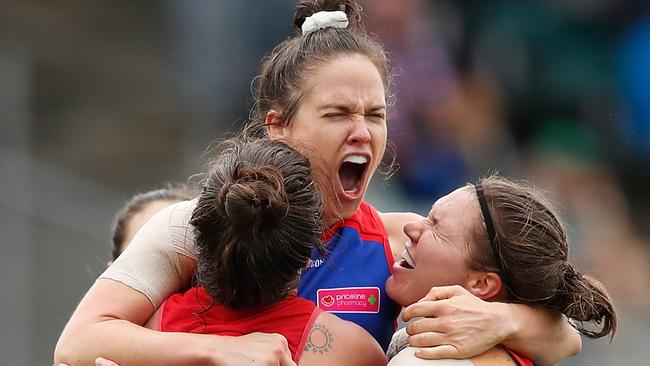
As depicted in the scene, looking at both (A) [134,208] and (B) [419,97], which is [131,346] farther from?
(B) [419,97]

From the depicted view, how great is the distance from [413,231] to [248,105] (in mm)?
4139

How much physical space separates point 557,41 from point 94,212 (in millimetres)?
3069

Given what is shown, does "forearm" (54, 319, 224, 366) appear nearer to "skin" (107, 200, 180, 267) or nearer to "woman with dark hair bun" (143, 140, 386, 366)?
"woman with dark hair bun" (143, 140, 386, 366)

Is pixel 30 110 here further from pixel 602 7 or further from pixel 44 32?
pixel 602 7

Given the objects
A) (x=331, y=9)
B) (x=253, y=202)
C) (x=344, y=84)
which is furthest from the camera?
(x=331, y=9)

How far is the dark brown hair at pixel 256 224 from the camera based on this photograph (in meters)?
2.64

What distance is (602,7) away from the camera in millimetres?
7762

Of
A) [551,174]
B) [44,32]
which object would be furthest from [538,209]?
[44,32]

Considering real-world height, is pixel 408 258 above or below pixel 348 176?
below

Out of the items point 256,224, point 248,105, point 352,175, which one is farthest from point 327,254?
point 248,105

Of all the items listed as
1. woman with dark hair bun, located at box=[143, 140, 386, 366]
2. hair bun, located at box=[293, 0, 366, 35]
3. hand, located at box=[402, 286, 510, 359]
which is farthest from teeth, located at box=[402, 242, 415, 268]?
hair bun, located at box=[293, 0, 366, 35]

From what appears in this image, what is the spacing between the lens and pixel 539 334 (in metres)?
3.04

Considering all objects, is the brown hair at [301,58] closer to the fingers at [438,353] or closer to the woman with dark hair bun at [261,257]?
the woman with dark hair bun at [261,257]

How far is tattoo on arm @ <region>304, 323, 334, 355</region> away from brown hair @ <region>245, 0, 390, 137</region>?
0.78 m
